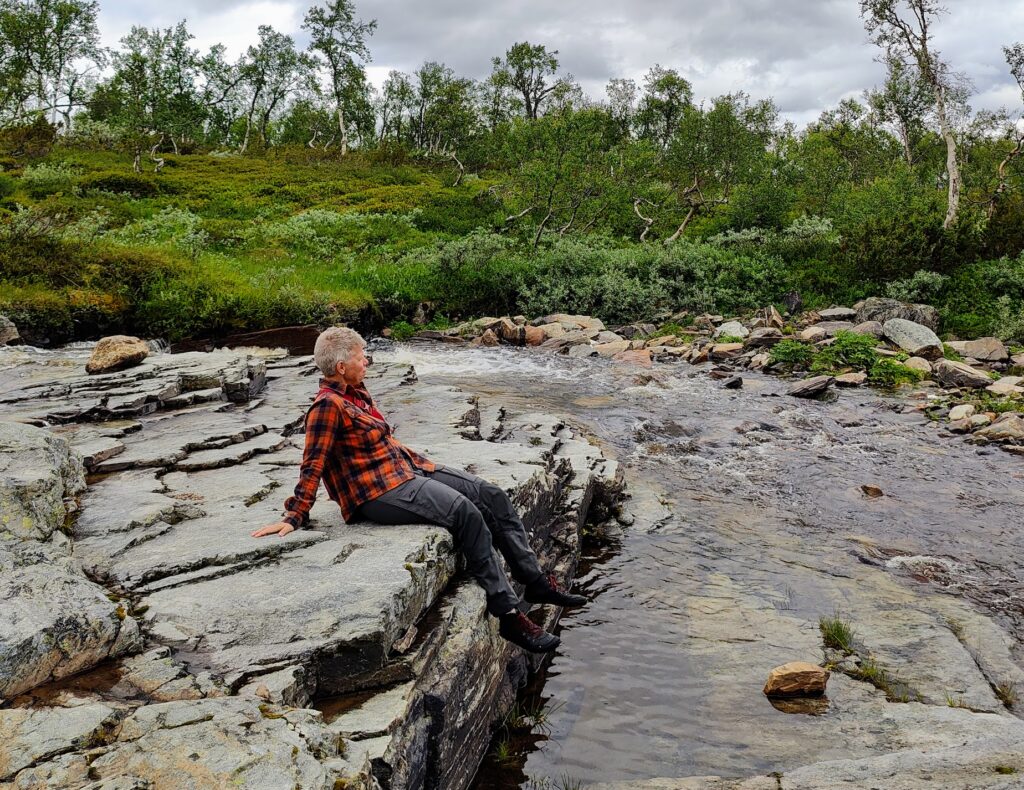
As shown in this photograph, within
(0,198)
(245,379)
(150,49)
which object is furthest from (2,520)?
(150,49)

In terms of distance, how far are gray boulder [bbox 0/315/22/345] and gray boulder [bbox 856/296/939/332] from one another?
82.3ft

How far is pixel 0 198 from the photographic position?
3466cm

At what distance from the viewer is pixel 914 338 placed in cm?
Result: 2150

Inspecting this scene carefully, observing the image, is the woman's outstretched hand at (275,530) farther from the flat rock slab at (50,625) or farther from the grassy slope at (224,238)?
the grassy slope at (224,238)

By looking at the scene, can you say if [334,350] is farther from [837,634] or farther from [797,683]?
[837,634]

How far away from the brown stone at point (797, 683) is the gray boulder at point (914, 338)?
17658mm

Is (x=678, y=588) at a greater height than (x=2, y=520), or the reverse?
(x=2, y=520)

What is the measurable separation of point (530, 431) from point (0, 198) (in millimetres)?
36181

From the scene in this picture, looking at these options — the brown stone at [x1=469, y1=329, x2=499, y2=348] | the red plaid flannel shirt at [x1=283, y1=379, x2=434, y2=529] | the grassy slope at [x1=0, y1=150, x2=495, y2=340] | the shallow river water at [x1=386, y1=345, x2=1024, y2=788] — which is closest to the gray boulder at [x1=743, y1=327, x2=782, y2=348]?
the shallow river water at [x1=386, y1=345, x2=1024, y2=788]

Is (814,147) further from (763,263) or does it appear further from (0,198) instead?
(0,198)

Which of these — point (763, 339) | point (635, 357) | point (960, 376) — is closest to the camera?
point (960, 376)

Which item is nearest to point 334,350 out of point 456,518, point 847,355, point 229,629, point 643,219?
point 456,518

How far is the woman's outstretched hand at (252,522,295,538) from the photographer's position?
5332mm

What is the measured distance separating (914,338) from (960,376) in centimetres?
423
